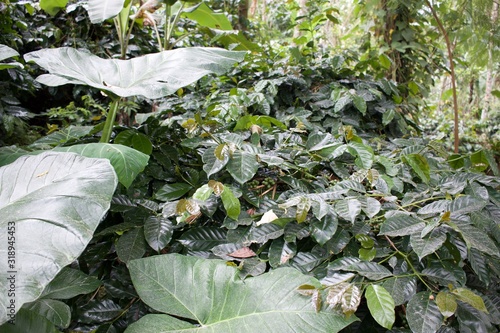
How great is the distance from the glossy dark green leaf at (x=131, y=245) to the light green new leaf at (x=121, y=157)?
0.41 feet

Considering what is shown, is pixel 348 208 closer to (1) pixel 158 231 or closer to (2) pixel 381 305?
(2) pixel 381 305

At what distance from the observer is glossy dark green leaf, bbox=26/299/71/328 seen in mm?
731

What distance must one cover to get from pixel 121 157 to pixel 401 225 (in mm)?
706

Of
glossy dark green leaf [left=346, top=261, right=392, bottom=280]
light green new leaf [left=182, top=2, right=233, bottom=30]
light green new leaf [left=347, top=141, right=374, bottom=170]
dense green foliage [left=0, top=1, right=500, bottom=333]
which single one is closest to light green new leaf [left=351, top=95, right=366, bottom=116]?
dense green foliage [left=0, top=1, right=500, bottom=333]

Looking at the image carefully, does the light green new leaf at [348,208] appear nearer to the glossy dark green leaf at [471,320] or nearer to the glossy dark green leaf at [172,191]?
the glossy dark green leaf at [471,320]

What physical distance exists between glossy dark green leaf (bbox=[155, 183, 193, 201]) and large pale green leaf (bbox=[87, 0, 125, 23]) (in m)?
0.63

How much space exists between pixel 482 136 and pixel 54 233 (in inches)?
188

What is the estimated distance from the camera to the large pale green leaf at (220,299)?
66 centimetres

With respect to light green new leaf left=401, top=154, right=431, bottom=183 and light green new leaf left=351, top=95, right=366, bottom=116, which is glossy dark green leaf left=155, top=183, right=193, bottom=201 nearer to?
light green new leaf left=401, top=154, right=431, bottom=183

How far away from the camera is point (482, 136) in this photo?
4.25 m

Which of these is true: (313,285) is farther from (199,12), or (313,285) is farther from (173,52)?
(199,12)

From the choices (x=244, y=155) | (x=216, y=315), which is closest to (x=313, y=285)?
(x=216, y=315)

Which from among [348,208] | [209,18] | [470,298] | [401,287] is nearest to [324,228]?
[348,208]

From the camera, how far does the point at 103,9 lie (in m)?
1.28
